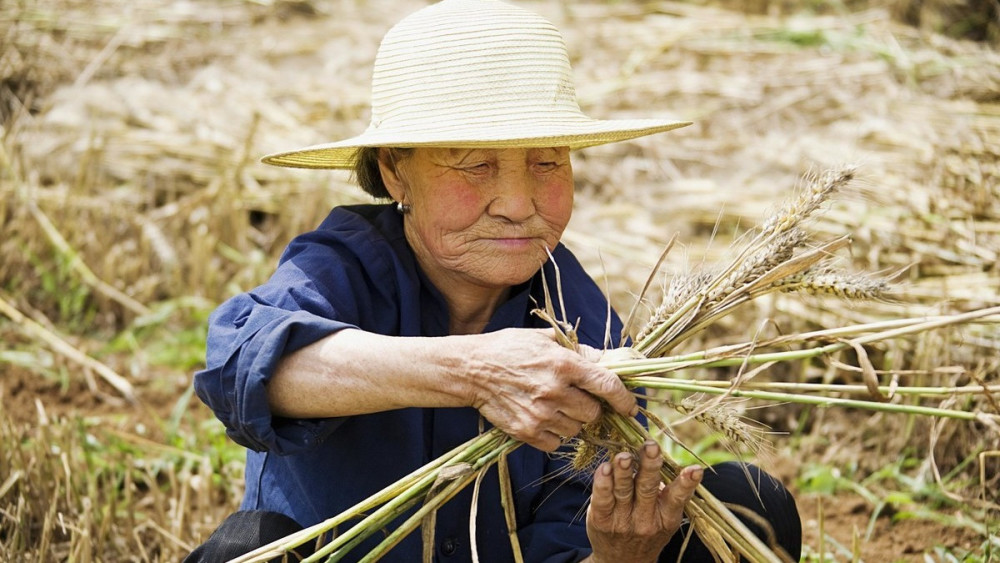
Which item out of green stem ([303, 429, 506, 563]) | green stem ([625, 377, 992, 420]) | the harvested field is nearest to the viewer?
green stem ([625, 377, 992, 420])

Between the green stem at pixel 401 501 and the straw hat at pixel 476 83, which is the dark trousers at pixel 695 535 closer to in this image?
the green stem at pixel 401 501

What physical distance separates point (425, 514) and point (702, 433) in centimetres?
191

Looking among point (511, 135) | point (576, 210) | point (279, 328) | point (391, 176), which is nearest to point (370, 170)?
point (391, 176)

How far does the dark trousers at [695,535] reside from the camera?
2.01 m

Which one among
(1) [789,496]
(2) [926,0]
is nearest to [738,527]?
(1) [789,496]

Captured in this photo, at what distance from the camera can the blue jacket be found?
2082mm

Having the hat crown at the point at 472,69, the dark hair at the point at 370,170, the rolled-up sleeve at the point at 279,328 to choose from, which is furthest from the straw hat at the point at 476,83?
the rolled-up sleeve at the point at 279,328

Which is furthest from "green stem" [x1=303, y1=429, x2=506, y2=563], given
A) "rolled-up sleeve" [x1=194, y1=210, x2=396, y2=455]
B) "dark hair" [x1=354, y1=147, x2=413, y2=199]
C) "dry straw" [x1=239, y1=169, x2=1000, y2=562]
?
"dark hair" [x1=354, y1=147, x2=413, y2=199]

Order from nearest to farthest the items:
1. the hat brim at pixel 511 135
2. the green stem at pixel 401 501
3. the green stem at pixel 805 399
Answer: the green stem at pixel 805 399 → the green stem at pixel 401 501 → the hat brim at pixel 511 135

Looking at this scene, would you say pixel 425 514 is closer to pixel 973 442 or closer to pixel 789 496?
pixel 789 496

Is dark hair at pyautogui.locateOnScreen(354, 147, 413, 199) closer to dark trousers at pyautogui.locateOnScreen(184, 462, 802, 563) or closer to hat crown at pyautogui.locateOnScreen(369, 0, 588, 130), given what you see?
hat crown at pyautogui.locateOnScreen(369, 0, 588, 130)

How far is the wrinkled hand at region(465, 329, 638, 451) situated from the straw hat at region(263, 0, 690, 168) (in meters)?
0.42

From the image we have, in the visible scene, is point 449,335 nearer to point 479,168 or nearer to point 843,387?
point 479,168

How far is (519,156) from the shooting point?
2.07m
